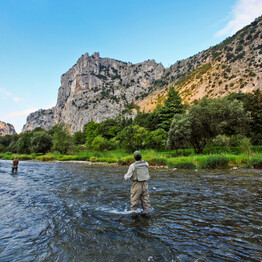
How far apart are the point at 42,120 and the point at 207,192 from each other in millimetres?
219991

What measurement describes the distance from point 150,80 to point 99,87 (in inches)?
1953

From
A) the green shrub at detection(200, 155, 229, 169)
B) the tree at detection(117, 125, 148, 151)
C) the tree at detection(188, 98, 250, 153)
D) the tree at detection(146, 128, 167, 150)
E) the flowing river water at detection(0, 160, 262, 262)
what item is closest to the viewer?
the flowing river water at detection(0, 160, 262, 262)

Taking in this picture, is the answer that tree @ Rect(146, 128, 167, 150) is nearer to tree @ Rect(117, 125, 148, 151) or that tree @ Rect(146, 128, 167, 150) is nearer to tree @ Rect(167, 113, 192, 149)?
tree @ Rect(117, 125, 148, 151)

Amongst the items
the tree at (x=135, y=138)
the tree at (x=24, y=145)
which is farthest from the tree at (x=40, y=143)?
the tree at (x=135, y=138)

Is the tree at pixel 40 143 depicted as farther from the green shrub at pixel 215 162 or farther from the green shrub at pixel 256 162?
the green shrub at pixel 256 162

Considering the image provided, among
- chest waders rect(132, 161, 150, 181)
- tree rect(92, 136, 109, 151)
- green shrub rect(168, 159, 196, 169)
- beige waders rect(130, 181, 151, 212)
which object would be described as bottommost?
green shrub rect(168, 159, 196, 169)

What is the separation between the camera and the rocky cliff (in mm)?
77000

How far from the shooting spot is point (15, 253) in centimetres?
352

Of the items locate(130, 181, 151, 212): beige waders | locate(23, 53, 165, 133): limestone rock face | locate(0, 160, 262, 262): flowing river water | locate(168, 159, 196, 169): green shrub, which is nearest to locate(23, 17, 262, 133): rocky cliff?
locate(23, 53, 165, 133): limestone rock face

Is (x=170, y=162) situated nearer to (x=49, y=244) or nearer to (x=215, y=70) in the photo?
(x=49, y=244)

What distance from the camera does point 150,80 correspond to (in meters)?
160

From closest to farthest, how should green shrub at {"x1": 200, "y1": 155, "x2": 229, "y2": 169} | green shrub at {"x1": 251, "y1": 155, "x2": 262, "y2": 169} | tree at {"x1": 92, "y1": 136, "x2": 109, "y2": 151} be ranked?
green shrub at {"x1": 251, "y1": 155, "x2": 262, "y2": 169} < green shrub at {"x1": 200, "y1": 155, "x2": 229, "y2": 169} < tree at {"x1": 92, "y1": 136, "x2": 109, "y2": 151}

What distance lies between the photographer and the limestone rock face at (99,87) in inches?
5536

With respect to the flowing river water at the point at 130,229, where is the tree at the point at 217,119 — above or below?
above
